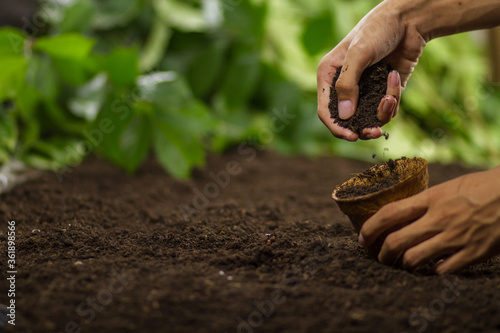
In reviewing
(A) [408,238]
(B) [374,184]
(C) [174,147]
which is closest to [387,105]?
(B) [374,184]

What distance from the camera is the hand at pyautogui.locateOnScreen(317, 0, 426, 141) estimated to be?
879mm

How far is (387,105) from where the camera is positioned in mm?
863

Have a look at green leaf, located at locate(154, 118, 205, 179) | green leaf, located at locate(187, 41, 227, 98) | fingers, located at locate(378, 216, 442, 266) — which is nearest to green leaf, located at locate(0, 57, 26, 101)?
green leaf, located at locate(154, 118, 205, 179)

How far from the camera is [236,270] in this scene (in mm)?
802

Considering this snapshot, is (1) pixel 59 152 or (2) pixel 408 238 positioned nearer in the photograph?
(2) pixel 408 238

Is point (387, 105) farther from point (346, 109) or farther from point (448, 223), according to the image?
point (448, 223)

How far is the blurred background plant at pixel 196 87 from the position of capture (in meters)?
1.58

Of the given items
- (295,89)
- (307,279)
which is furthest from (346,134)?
(295,89)

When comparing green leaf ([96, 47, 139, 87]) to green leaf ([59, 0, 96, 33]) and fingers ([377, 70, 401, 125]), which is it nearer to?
green leaf ([59, 0, 96, 33])

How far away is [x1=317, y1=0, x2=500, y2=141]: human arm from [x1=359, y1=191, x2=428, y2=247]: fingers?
6.1 inches

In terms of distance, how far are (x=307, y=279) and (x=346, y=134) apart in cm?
28

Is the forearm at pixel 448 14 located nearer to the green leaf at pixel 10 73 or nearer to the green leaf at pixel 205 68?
the green leaf at pixel 10 73

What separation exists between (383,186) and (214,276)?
34cm

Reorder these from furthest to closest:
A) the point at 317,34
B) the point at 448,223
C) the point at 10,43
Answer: the point at 317,34 < the point at 10,43 < the point at 448,223
